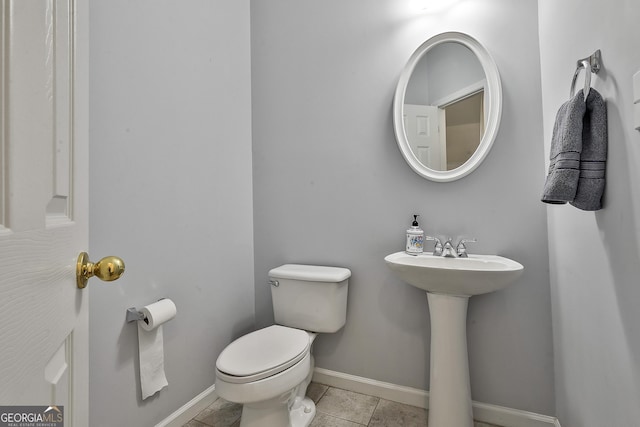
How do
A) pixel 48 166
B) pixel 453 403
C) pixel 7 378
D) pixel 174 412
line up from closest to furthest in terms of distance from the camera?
pixel 7 378
pixel 48 166
pixel 453 403
pixel 174 412

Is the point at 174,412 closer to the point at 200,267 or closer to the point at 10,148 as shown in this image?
the point at 200,267

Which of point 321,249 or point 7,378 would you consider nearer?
point 7,378

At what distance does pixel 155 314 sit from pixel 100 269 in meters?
0.80

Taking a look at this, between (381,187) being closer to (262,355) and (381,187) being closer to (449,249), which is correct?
(449,249)

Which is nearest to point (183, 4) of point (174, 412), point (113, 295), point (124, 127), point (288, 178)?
point (124, 127)

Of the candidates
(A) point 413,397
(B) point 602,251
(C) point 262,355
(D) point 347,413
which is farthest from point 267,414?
(B) point 602,251

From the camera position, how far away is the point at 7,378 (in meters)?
0.32

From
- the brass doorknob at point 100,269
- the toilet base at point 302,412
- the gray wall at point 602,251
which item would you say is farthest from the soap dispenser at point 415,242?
the brass doorknob at point 100,269

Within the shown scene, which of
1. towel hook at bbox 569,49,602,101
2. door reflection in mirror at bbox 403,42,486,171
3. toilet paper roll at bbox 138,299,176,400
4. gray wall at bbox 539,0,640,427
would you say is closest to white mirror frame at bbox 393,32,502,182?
door reflection in mirror at bbox 403,42,486,171

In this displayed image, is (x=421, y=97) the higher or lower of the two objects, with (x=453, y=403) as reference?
higher

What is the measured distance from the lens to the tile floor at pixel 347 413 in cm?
144

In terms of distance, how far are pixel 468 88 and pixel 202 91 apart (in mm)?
1414

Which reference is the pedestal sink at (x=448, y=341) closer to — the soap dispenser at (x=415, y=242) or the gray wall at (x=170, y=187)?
the soap dispenser at (x=415, y=242)

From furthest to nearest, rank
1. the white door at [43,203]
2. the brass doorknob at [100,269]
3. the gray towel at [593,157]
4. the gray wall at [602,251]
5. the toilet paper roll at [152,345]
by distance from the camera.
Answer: the toilet paper roll at [152,345]
the gray towel at [593,157]
the gray wall at [602,251]
the brass doorknob at [100,269]
the white door at [43,203]
